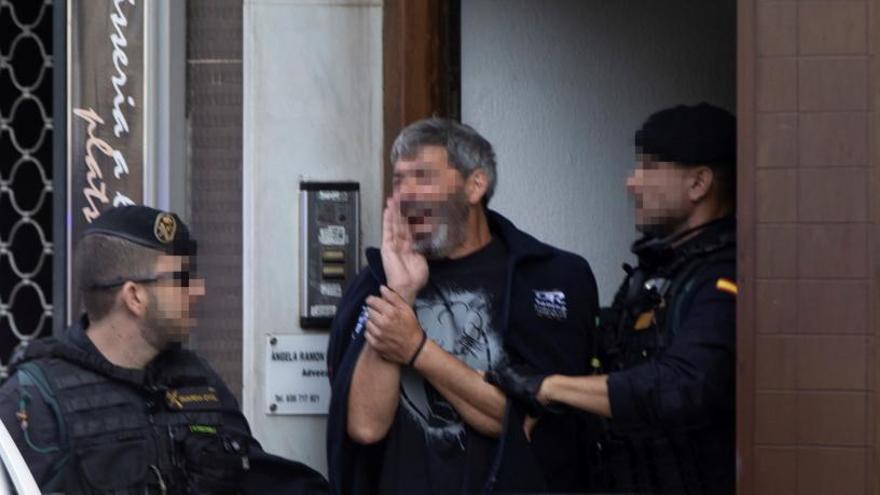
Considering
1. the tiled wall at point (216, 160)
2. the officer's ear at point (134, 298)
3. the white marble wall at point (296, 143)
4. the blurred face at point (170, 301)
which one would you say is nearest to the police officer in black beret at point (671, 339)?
the blurred face at point (170, 301)

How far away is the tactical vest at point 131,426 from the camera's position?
15.5 ft

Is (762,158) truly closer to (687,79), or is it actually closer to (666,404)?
(666,404)

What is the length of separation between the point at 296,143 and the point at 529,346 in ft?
4.34

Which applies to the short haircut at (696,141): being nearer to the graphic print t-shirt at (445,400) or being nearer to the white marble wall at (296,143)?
the graphic print t-shirt at (445,400)

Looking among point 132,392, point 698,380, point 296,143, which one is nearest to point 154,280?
point 132,392

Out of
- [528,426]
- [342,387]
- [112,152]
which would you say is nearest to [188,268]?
[342,387]

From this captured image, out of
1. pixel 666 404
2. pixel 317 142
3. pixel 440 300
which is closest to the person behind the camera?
pixel 666 404

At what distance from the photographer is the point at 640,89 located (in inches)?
275

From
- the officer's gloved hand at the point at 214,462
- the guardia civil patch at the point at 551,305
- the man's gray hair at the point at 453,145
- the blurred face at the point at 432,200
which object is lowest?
the officer's gloved hand at the point at 214,462

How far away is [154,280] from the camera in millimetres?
5047

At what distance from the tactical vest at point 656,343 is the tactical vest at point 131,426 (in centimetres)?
114

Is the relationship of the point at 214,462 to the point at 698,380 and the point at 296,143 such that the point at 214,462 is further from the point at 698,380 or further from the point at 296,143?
the point at 296,143

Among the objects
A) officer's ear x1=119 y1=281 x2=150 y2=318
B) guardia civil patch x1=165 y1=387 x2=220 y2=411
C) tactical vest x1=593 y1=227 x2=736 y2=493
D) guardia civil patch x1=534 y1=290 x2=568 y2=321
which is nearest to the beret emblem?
officer's ear x1=119 y1=281 x2=150 y2=318

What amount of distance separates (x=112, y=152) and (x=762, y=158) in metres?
2.43
